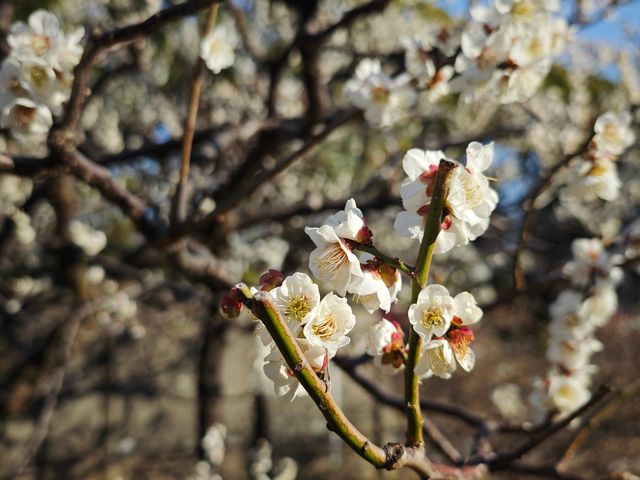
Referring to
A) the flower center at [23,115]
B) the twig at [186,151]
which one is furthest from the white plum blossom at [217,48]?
the flower center at [23,115]

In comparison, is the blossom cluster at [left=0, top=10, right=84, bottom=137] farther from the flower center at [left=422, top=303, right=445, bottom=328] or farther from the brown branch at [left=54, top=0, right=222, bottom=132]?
the flower center at [left=422, top=303, right=445, bottom=328]

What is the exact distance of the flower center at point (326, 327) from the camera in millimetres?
609

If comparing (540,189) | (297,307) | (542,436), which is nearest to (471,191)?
(297,307)

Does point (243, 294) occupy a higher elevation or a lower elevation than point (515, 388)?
higher

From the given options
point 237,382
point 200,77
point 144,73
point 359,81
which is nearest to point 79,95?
point 200,77

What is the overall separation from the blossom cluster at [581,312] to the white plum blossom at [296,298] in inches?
43.4

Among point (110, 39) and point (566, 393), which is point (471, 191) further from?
point (566, 393)

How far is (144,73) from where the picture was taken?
11.3 feet

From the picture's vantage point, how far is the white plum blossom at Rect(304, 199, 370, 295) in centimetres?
64

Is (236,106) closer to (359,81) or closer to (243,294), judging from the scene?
(359,81)

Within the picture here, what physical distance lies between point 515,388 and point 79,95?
19.2 feet

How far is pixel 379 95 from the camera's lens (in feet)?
5.06

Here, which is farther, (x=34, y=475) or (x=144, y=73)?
(x=34, y=475)

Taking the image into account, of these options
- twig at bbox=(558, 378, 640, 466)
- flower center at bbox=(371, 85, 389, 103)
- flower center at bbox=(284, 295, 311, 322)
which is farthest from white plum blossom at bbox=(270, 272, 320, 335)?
flower center at bbox=(371, 85, 389, 103)
